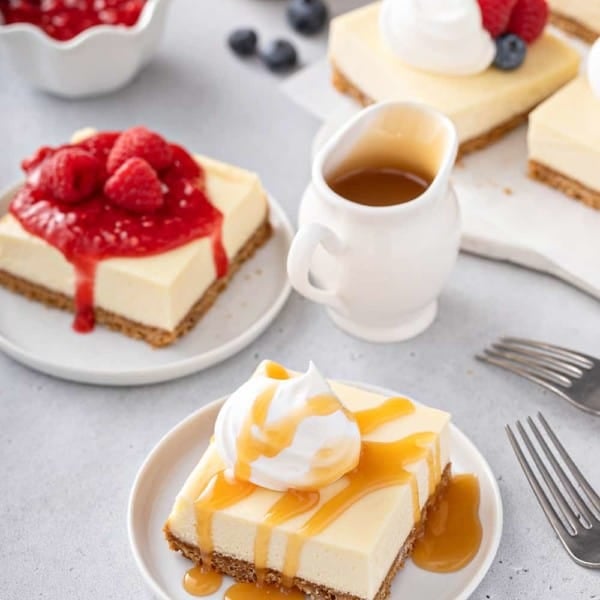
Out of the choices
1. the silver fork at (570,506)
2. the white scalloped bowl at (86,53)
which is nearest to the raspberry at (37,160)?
the white scalloped bowl at (86,53)

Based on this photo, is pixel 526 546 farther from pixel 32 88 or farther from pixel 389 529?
pixel 32 88

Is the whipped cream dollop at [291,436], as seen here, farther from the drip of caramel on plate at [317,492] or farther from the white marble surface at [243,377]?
the white marble surface at [243,377]

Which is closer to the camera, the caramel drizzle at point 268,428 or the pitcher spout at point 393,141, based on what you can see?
the caramel drizzle at point 268,428

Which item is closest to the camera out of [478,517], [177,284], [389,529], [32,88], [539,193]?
[389,529]

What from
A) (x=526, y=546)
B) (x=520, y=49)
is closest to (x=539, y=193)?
(x=520, y=49)

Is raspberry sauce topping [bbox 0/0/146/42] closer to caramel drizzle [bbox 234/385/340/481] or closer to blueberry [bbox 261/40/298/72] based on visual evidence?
blueberry [bbox 261/40/298/72]

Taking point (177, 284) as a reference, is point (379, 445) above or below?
above
